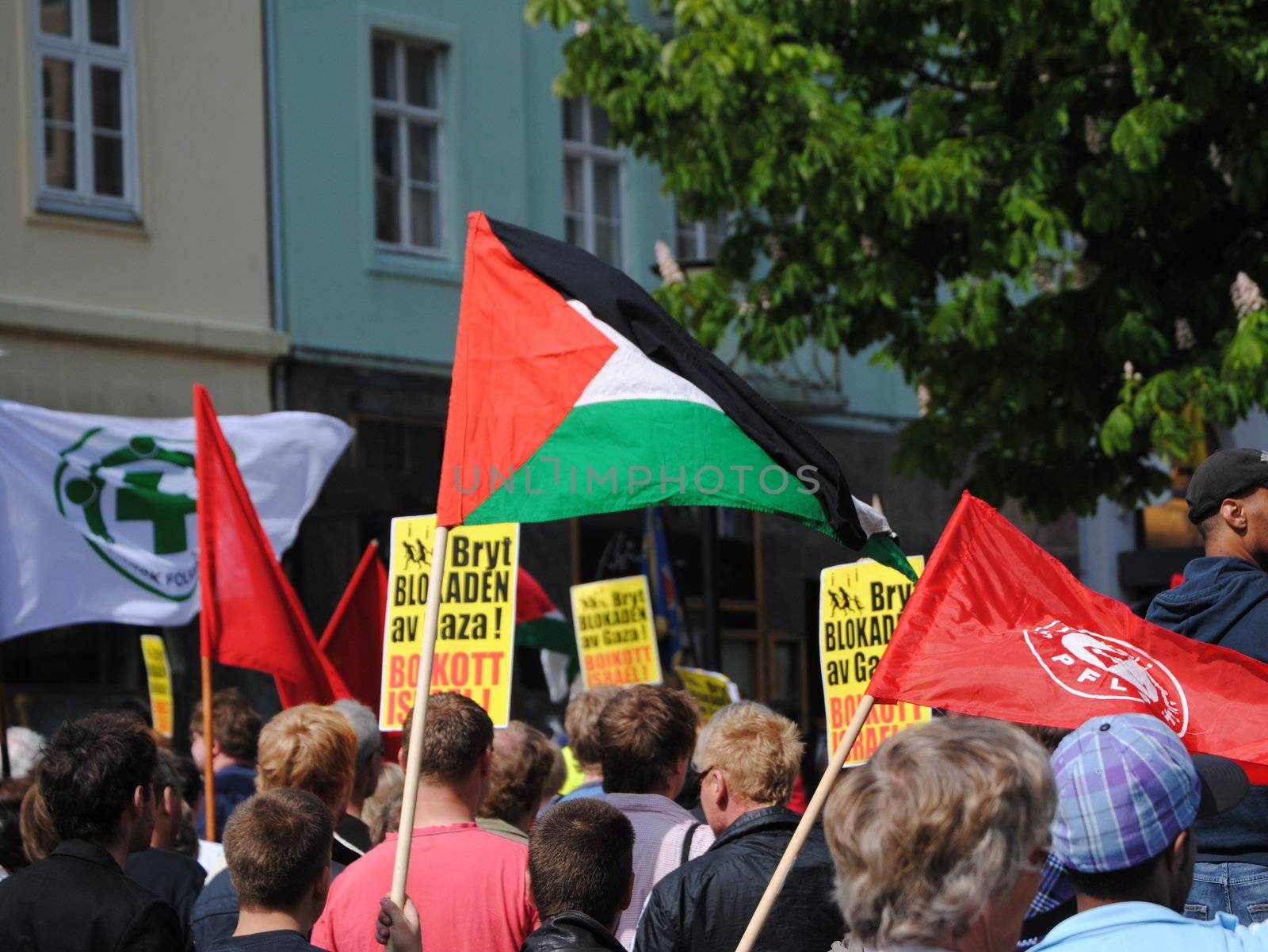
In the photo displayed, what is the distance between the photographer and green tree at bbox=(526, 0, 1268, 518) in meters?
10.4

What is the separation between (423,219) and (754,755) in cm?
1270

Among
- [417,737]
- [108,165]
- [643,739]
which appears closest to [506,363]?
[417,737]

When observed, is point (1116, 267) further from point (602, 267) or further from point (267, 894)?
point (267, 894)

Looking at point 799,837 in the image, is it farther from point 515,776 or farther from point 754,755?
point 515,776

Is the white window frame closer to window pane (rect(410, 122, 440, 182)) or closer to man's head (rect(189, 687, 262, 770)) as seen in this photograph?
window pane (rect(410, 122, 440, 182))

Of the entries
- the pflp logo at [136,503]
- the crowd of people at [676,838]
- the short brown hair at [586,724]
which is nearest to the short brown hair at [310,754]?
the crowd of people at [676,838]

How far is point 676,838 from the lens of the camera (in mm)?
5520

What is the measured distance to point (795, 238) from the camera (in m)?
11.9

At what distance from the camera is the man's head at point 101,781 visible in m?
4.63

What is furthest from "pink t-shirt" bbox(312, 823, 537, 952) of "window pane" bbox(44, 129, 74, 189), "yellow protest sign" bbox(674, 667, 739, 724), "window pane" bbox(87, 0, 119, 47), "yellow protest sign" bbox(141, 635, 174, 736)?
"window pane" bbox(87, 0, 119, 47)

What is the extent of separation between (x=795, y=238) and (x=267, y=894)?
818cm

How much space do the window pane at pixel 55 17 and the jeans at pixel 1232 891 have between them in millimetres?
12555

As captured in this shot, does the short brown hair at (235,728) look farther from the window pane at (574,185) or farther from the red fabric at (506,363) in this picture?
the window pane at (574,185)

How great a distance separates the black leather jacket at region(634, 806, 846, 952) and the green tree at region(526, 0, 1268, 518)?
5.81 meters
